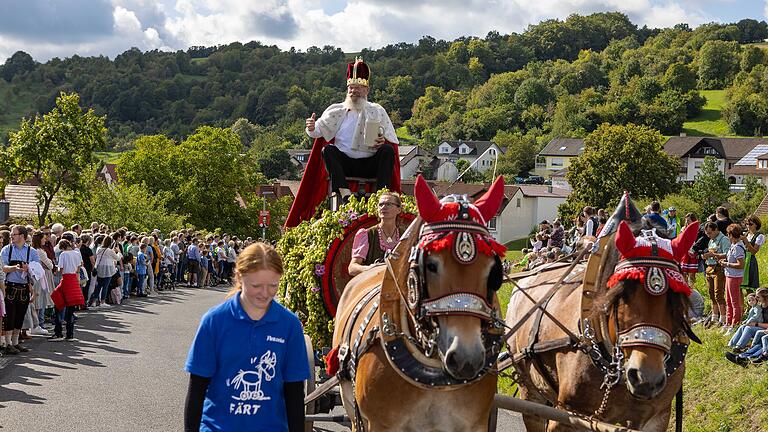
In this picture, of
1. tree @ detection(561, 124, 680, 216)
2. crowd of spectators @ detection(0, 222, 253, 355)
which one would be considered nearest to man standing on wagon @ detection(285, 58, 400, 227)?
crowd of spectators @ detection(0, 222, 253, 355)

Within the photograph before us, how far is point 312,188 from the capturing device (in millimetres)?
9281

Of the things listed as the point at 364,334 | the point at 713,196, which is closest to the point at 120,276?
the point at 364,334

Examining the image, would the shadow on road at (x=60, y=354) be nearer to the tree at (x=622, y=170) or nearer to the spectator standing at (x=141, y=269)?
the spectator standing at (x=141, y=269)

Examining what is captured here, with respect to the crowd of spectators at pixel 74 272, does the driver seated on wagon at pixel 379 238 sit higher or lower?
higher

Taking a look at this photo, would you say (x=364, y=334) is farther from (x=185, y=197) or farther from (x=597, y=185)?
(x=597, y=185)

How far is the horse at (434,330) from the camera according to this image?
4766 millimetres

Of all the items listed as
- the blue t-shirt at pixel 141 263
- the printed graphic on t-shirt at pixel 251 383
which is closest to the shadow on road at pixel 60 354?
the blue t-shirt at pixel 141 263

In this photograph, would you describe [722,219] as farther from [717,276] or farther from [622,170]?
[622,170]

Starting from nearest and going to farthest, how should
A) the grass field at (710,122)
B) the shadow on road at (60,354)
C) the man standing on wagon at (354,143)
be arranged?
the man standing on wagon at (354,143) → the shadow on road at (60,354) → the grass field at (710,122)

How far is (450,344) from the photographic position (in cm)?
473

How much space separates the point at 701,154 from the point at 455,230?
10950 centimetres

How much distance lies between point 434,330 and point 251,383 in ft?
3.66

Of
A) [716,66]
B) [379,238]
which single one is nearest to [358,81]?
[379,238]

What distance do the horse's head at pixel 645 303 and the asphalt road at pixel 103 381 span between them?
16.6 ft
